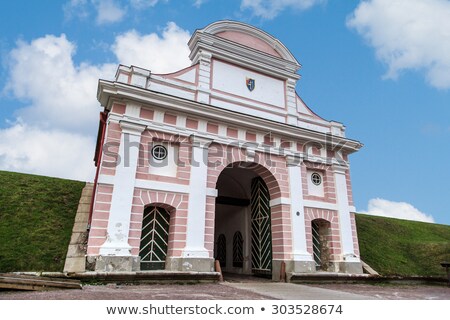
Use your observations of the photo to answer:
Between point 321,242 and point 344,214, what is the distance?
1553mm

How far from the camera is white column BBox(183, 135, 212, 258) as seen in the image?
10.9 m

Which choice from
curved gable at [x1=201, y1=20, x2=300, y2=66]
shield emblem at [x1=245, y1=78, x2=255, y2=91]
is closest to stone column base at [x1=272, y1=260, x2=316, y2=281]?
shield emblem at [x1=245, y1=78, x2=255, y2=91]

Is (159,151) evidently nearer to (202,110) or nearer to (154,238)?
(202,110)

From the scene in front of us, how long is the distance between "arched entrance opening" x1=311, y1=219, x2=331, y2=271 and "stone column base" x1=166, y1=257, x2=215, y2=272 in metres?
5.41

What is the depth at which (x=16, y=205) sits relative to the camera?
13.0m

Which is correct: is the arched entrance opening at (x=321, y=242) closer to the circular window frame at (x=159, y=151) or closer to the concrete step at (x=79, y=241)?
the circular window frame at (x=159, y=151)

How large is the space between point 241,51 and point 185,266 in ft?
29.6

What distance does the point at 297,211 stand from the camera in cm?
1327

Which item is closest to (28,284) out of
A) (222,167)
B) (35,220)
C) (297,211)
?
(35,220)

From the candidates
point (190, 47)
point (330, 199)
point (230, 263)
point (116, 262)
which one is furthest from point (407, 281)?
point (190, 47)

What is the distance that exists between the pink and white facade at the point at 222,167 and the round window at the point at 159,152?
36mm

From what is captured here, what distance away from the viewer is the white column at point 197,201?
1095 centimetres

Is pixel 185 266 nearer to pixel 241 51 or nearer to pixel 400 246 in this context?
pixel 241 51

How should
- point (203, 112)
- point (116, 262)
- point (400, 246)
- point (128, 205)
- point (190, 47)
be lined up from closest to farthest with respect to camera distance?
point (116, 262), point (128, 205), point (203, 112), point (190, 47), point (400, 246)
